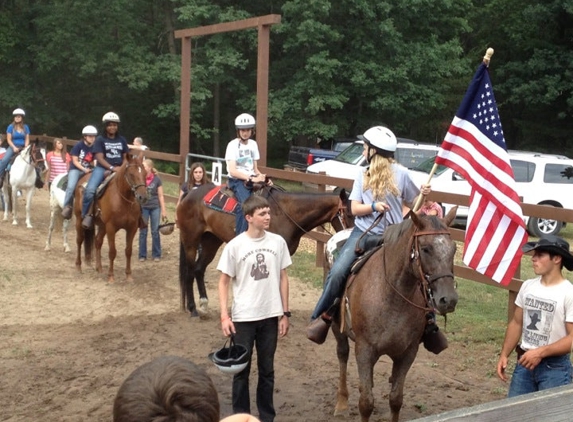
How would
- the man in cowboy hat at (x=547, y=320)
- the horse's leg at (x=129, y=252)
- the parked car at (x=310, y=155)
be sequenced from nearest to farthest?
the man in cowboy hat at (x=547, y=320), the horse's leg at (x=129, y=252), the parked car at (x=310, y=155)

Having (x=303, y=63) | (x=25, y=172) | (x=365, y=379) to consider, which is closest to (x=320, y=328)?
(x=365, y=379)

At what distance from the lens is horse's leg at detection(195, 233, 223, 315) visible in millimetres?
10422

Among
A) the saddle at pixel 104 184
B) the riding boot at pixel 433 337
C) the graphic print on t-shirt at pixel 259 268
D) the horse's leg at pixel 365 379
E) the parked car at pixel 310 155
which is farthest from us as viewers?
the parked car at pixel 310 155

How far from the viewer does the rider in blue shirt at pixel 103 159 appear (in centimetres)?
1291

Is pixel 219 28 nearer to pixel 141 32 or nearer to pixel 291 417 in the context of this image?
pixel 291 417

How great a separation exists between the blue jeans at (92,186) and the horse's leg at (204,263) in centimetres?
302

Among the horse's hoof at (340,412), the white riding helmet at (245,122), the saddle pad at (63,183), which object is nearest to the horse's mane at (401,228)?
the horse's hoof at (340,412)

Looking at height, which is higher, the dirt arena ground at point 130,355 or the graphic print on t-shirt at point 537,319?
the graphic print on t-shirt at point 537,319

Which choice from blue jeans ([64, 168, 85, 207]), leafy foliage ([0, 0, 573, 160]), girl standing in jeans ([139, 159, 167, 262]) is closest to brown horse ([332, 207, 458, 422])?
girl standing in jeans ([139, 159, 167, 262])

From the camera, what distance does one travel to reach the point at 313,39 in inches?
1239

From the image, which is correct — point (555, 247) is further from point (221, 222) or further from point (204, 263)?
point (204, 263)

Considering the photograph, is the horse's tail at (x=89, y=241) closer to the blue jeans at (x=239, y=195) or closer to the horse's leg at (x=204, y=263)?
the horse's leg at (x=204, y=263)

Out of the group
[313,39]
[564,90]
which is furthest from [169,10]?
[564,90]

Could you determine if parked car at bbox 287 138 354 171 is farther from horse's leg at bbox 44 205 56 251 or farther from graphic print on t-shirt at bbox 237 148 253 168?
graphic print on t-shirt at bbox 237 148 253 168
